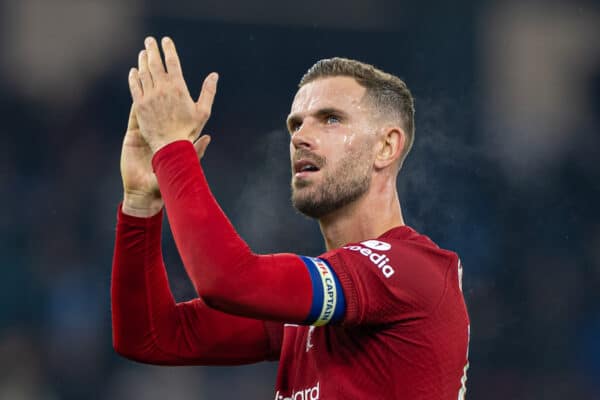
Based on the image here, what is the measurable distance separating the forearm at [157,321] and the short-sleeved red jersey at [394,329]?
39cm

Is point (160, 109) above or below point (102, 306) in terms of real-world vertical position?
above

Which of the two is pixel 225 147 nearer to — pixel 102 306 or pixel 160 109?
pixel 102 306

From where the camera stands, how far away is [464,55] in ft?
12.9

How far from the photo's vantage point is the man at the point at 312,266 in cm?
165

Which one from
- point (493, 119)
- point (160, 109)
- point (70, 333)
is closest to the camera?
point (160, 109)

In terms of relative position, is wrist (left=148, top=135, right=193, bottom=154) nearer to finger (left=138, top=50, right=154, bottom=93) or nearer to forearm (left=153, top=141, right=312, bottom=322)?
forearm (left=153, top=141, right=312, bottom=322)

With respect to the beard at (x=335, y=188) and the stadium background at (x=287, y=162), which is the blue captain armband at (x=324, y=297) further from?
the stadium background at (x=287, y=162)

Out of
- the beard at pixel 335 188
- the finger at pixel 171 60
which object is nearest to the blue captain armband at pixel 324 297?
the beard at pixel 335 188

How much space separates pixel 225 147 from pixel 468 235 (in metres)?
1.19

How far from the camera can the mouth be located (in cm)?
204

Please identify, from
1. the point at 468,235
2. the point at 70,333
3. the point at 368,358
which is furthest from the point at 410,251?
the point at 70,333

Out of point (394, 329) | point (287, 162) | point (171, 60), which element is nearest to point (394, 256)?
point (394, 329)

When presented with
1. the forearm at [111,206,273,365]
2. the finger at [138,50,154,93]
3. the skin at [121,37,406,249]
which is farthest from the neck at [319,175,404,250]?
the finger at [138,50,154,93]

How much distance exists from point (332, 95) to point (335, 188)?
26 centimetres
